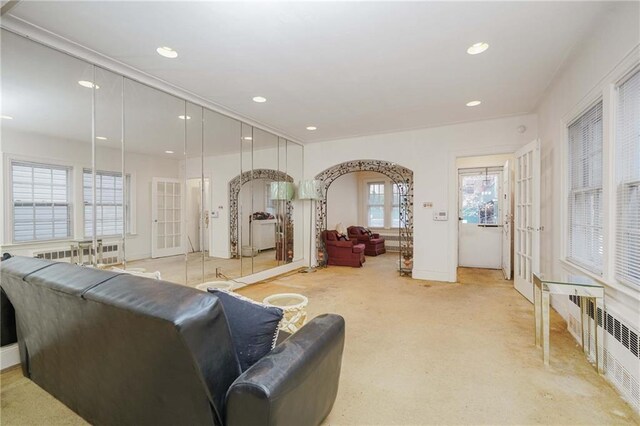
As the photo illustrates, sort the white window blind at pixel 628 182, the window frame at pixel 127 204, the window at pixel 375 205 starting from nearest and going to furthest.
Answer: the white window blind at pixel 628 182, the window frame at pixel 127 204, the window at pixel 375 205

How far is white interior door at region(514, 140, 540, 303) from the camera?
3516 millimetres

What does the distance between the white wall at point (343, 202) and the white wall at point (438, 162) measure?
2592 mm

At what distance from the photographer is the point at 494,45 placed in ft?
8.29

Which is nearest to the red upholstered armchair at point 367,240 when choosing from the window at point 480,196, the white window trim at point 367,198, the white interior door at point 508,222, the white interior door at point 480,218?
the white window trim at point 367,198

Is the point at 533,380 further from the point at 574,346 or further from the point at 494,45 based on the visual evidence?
the point at 494,45

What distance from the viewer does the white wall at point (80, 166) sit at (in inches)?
89.7

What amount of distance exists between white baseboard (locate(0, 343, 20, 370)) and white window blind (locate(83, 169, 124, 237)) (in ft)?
3.28

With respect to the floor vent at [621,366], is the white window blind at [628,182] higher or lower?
higher

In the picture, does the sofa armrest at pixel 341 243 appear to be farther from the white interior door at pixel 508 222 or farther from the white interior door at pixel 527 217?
the white interior door at pixel 527 217

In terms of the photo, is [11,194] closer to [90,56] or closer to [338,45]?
[90,56]

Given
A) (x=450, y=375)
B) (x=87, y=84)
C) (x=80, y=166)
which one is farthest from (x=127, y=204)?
(x=450, y=375)

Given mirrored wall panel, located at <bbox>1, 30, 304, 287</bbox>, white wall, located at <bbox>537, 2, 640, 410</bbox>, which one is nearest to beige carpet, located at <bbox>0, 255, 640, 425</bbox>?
white wall, located at <bbox>537, 2, 640, 410</bbox>

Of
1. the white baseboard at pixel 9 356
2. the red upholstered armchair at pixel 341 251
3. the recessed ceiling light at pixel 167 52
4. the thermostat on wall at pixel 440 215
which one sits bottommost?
the white baseboard at pixel 9 356

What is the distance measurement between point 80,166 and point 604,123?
4479 millimetres
